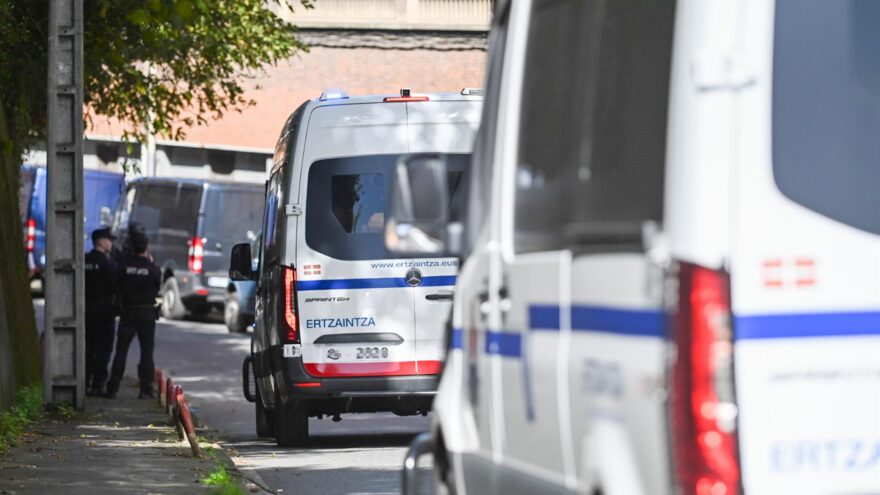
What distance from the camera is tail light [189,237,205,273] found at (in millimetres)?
34250

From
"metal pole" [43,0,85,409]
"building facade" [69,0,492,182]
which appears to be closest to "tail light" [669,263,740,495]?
"metal pole" [43,0,85,409]

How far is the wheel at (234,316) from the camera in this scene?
103ft

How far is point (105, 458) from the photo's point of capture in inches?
500

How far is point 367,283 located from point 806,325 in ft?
29.3

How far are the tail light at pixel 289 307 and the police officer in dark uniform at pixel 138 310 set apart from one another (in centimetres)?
634

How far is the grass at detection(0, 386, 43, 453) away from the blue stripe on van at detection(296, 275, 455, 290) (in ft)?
7.83

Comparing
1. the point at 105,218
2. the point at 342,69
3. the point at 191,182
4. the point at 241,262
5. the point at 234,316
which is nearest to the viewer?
the point at 241,262

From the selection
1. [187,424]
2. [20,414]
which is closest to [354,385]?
[187,424]

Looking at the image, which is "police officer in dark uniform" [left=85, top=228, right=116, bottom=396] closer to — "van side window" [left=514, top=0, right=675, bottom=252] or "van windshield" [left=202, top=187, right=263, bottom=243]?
"van windshield" [left=202, top=187, right=263, bottom=243]

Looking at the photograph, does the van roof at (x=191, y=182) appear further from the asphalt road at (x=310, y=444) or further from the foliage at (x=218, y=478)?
the foliage at (x=218, y=478)

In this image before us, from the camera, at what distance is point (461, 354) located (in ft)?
20.6

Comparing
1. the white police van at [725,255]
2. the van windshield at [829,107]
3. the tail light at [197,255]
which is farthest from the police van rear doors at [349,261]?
the tail light at [197,255]

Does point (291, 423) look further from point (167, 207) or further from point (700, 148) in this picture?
point (167, 207)

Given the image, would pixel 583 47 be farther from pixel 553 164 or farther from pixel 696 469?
pixel 696 469
